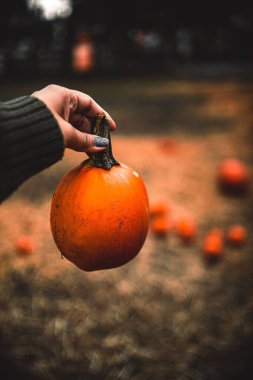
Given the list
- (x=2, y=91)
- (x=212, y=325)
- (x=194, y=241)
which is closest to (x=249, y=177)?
(x=194, y=241)

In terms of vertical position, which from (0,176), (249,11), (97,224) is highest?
(249,11)

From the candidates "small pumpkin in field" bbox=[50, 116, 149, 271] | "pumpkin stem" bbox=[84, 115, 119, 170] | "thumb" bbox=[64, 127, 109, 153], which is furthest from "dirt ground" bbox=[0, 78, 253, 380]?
"thumb" bbox=[64, 127, 109, 153]

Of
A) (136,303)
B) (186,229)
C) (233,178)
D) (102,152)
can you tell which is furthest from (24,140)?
(233,178)

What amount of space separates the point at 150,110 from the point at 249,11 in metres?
4.51

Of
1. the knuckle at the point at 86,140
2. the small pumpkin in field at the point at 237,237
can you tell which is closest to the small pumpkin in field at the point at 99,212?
the knuckle at the point at 86,140

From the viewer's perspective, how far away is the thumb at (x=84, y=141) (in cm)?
126

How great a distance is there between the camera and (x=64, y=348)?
247cm

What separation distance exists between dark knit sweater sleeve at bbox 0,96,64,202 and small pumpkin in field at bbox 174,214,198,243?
2722mm

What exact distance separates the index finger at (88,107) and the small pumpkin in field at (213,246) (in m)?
2.40

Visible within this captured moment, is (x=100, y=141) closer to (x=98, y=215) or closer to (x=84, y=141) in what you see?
(x=84, y=141)

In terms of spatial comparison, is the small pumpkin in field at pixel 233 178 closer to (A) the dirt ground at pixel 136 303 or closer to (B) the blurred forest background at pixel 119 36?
(A) the dirt ground at pixel 136 303

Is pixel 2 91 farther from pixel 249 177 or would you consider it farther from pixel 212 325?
pixel 212 325

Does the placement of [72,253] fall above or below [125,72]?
above

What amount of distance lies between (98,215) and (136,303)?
6.15 feet
